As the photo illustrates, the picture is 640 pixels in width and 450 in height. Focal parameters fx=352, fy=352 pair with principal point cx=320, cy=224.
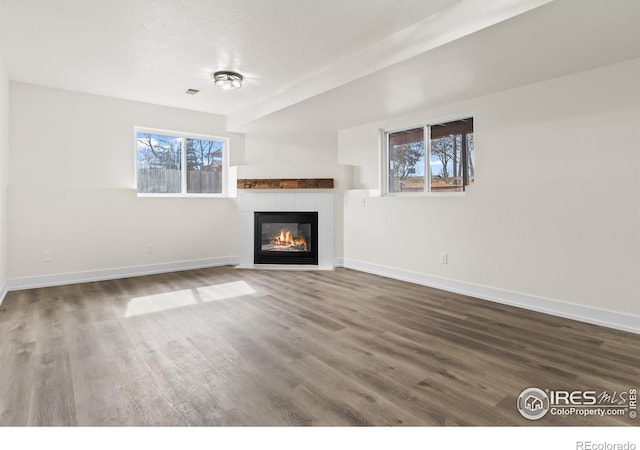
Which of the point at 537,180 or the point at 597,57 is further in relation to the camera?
the point at 537,180

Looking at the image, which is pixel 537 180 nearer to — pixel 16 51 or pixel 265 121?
pixel 265 121

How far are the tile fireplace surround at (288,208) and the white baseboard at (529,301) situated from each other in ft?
3.33

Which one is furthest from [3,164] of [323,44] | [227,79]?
[323,44]

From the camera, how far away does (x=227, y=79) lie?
382 cm

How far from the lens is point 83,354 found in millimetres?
2438

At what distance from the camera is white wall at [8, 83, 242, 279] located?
4195 mm

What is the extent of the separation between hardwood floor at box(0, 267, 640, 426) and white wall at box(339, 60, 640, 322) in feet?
1.22

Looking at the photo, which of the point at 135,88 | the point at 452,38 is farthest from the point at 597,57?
the point at 135,88

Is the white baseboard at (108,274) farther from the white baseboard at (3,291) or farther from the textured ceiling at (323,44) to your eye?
the textured ceiling at (323,44)

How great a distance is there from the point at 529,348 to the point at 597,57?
238 cm

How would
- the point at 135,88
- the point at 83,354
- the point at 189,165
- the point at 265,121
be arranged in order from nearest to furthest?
1. the point at 83,354
2. the point at 135,88
3. the point at 265,121
4. the point at 189,165

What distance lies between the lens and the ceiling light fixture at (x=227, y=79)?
3781mm

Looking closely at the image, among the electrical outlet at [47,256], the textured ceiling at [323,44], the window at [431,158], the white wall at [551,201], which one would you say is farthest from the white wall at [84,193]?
the white wall at [551,201]

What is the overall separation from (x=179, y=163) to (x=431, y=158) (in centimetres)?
378
